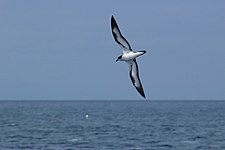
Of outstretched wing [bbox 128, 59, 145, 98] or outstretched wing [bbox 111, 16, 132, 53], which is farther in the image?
outstretched wing [bbox 128, 59, 145, 98]

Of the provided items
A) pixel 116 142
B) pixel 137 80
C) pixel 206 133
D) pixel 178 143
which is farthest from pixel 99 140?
pixel 137 80

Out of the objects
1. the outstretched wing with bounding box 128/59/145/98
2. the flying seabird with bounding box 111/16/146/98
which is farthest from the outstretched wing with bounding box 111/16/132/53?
the outstretched wing with bounding box 128/59/145/98

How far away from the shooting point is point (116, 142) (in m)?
97.6

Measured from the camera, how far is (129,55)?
58.0ft

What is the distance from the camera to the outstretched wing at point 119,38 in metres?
18.0

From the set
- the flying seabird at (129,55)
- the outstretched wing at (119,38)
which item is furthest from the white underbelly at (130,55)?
the outstretched wing at (119,38)

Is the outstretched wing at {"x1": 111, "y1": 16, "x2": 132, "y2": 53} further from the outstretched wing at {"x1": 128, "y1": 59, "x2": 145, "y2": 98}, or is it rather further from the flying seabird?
the outstretched wing at {"x1": 128, "y1": 59, "x2": 145, "y2": 98}

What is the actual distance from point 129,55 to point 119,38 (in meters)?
0.83

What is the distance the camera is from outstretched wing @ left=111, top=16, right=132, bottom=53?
709 inches

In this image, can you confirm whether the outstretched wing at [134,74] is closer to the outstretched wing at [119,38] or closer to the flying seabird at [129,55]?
the flying seabird at [129,55]

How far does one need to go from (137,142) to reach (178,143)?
5.74 meters

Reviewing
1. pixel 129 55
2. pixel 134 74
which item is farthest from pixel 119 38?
pixel 134 74

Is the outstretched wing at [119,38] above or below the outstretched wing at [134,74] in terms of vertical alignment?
above

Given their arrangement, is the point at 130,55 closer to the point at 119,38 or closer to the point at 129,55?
the point at 129,55
